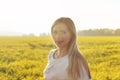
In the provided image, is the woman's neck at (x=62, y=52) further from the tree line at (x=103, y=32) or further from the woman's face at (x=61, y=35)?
the tree line at (x=103, y=32)

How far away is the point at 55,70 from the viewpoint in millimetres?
3771

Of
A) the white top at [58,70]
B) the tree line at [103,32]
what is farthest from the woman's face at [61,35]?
the tree line at [103,32]

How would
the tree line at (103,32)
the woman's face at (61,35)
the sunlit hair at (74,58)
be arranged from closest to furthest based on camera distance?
the sunlit hair at (74,58) → the woman's face at (61,35) → the tree line at (103,32)

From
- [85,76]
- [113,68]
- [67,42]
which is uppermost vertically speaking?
[67,42]

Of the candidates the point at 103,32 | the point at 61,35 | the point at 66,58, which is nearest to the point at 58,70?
the point at 66,58

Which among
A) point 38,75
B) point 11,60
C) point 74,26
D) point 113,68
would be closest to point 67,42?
point 74,26

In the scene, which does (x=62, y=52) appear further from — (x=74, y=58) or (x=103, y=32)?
(x=103, y=32)

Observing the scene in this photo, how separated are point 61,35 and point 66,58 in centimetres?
22

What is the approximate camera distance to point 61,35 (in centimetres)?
380

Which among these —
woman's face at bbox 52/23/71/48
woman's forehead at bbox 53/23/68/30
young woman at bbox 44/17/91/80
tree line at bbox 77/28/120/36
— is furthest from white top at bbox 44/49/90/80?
tree line at bbox 77/28/120/36

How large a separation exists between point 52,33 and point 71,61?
0.36 meters

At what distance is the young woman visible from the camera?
365 centimetres

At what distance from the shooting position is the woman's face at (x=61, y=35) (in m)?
3.80

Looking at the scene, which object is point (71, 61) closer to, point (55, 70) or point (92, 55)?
point (55, 70)
